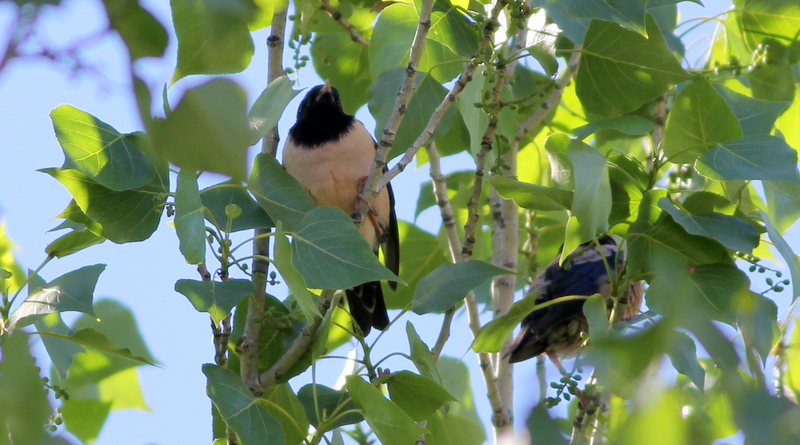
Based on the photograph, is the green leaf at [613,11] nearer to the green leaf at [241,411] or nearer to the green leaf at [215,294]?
the green leaf at [215,294]

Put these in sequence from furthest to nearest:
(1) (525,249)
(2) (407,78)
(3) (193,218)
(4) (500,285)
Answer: (1) (525,249) → (4) (500,285) → (2) (407,78) → (3) (193,218)

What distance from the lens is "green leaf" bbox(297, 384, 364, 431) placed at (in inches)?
77.5

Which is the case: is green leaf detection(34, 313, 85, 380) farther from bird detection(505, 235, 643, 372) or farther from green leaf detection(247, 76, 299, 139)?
bird detection(505, 235, 643, 372)

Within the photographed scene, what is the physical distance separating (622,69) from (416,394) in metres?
1.02

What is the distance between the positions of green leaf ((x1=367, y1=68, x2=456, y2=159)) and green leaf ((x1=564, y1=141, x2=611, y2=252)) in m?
0.67

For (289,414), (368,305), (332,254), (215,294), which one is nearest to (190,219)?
(215,294)

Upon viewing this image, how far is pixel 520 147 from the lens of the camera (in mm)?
3404

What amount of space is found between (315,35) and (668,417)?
3.08 metres

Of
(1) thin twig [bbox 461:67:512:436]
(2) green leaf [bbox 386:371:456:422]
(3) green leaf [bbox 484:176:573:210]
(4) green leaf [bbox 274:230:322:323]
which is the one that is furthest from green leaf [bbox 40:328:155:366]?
(1) thin twig [bbox 461:67:512:436]

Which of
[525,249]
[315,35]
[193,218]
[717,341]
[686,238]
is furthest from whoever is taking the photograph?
[525,249]

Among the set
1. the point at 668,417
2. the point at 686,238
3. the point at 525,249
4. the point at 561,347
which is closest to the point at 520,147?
the point at 525,249

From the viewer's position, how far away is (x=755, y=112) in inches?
86.4

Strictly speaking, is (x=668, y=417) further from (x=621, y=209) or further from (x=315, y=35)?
(x=315, y=35)

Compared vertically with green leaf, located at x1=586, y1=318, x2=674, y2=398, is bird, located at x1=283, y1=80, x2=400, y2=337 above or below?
above
